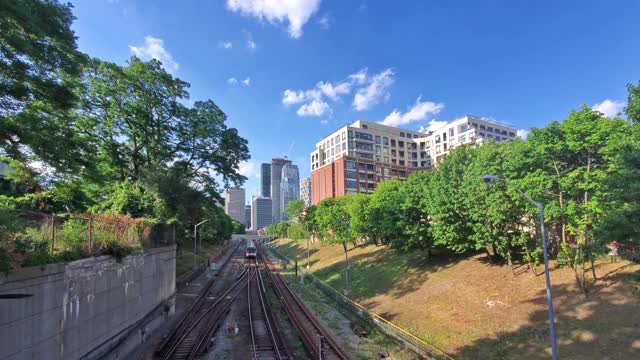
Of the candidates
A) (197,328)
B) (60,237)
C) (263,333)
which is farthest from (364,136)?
(60,237)

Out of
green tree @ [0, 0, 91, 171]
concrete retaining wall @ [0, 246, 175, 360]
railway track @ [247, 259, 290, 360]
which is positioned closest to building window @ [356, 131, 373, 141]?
railway track @ [247, 259, 290, 360]

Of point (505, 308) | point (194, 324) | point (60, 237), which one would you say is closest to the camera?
point (60, 237)

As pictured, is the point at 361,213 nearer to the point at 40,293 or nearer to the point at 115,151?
the point at 115,151

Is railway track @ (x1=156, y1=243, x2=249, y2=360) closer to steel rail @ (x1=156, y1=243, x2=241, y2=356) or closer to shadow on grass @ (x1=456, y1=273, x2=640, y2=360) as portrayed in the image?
steel rail @ (x1=156, y1=243, x2=241, y2=356)

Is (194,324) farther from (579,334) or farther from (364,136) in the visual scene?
(364,136)

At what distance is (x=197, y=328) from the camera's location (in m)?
24.2

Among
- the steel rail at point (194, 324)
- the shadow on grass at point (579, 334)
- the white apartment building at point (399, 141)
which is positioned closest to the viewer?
the shadow on grass at point (579, 334)

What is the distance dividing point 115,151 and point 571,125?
36168mm

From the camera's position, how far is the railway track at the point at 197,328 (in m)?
19.3

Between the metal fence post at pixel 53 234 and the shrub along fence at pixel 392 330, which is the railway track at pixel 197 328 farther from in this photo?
the shrub along fence at pixel 392 330

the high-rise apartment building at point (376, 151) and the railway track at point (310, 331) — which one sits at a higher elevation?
the high-rise apartment building at point (376, 151)

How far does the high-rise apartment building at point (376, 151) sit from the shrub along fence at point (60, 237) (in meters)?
104

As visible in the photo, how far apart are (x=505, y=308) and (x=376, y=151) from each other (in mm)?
111581

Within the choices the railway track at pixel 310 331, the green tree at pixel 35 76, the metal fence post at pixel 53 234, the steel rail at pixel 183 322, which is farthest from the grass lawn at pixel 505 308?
the green tree at pixel 35 76
